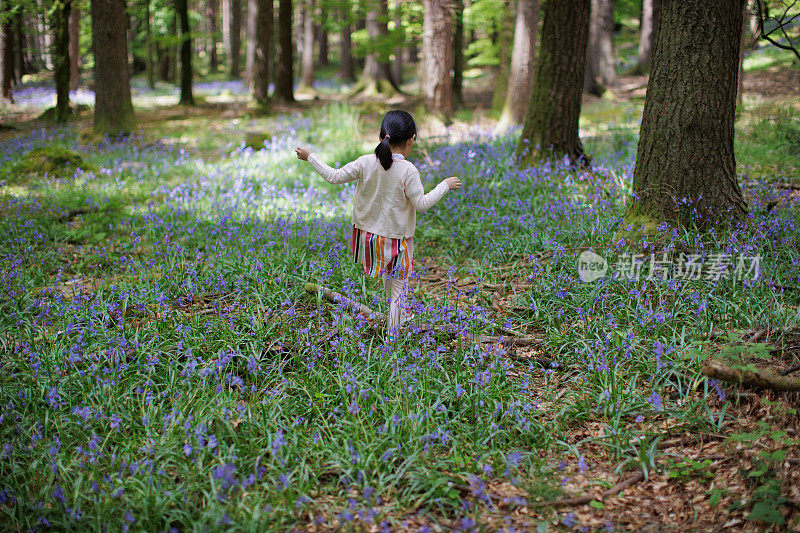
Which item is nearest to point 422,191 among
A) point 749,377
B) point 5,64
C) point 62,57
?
point 749,377

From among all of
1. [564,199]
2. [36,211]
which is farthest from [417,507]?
[36,211]

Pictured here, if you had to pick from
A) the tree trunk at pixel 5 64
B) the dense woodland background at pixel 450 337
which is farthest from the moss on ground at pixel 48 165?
the tree trunk at pixel 5 64

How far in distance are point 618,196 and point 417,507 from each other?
469 cm

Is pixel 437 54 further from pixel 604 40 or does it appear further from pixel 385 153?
pixel 604 40

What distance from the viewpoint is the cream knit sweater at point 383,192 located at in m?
3.89

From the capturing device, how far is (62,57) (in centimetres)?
1355

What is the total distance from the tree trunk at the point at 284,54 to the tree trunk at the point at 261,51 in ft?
3.34

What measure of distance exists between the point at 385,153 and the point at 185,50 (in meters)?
15.8

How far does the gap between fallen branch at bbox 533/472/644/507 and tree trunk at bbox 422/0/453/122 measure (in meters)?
10.2

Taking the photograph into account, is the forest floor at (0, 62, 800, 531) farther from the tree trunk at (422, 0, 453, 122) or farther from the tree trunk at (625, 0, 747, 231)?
the tree trunk at (422, 0, 453, 122)

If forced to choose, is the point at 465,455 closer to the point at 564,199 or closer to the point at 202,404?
the point at 202,404

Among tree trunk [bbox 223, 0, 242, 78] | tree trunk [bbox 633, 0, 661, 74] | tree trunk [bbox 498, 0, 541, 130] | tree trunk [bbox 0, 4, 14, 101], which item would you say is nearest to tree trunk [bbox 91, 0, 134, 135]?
tree trunk [bbox 0, 4, 14, 101]

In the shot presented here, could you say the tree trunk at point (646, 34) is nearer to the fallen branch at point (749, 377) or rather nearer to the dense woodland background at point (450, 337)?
the dense woodland background at point (450, 337)

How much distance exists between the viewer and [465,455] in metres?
2.86
